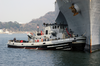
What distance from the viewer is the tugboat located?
34.9 m

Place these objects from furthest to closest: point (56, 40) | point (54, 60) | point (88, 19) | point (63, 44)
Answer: point (56, 40), point (63, 44), point (88, 19), point (54, 60)

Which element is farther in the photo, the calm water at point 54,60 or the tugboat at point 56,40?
the tugboat at point 56,40

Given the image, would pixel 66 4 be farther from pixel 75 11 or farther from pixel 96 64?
pixel 96 64

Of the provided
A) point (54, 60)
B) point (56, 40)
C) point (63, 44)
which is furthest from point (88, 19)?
point (54, 60)

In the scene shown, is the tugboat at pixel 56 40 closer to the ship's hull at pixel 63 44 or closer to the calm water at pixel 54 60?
the ship's hull at pixel 63 44

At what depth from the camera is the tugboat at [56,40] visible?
34.9 metres

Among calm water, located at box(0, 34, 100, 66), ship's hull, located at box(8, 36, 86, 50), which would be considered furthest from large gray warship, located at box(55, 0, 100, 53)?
calm water, located at box(0, 34, 100, 66)

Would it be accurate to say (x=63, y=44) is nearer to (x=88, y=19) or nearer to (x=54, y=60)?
(x=88, y=19)

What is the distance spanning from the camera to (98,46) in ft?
113

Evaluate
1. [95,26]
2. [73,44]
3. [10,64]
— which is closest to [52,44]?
[73,44]

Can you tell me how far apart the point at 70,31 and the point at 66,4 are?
7.55 metres

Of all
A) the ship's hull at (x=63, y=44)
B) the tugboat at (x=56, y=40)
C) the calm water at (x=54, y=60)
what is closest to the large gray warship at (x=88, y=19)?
the ship's hull at (x=63, y=44)

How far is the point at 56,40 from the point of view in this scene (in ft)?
121

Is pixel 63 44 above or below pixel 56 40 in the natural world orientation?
below
